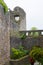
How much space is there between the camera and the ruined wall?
9594mm

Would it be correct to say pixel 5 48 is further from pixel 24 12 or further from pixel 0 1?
pixel 24 12

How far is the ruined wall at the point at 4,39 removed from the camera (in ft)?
31.5

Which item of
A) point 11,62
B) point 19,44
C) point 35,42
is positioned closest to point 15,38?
point 19,44

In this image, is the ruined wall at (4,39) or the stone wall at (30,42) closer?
the ruined wall at (4,39)

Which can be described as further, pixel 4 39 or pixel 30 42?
pixel 30 42

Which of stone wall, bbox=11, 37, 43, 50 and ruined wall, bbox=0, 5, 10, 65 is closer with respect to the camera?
ruined wall, bbox=0, 5, 10, 65

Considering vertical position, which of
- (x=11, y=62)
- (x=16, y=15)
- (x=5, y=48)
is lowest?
(x=11, y=62)

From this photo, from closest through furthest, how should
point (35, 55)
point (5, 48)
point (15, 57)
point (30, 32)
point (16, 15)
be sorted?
point (35, 55), point (5, 48), point (15, 57), point (30, 32), point (16, 15)

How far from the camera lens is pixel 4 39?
9.95 meters

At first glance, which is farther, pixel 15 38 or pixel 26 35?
pixel 26 35

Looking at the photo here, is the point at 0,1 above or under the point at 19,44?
above

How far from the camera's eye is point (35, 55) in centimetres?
938

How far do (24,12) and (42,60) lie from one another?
993cm

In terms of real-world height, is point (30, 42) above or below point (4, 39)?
below
